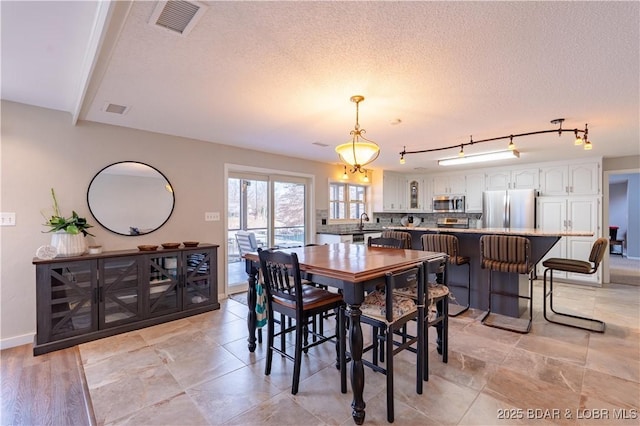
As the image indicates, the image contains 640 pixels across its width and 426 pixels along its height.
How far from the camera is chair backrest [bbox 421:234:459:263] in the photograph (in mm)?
3516

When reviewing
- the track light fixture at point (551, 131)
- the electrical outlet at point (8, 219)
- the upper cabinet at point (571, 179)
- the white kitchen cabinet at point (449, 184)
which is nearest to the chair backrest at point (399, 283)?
the track light fixture at point (551, 131)

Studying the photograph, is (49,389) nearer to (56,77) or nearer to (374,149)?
(56,77)

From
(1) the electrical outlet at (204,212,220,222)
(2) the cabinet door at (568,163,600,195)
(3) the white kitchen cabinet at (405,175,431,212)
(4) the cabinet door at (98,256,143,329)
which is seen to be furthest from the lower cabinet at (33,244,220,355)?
(2) the cabinet door at (568,163,600,195)

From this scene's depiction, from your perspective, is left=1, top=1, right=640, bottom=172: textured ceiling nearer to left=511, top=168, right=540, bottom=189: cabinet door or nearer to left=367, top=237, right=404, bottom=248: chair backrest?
left=367, top=237, right=404, bottom=248: chair backrest

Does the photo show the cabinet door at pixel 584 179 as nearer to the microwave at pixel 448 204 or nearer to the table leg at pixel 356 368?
the microwave at pixel 448 204

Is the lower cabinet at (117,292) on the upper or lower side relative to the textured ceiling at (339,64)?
lower

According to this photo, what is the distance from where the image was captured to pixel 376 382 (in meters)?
2.15

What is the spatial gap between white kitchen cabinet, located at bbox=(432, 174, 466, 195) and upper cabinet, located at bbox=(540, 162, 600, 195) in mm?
1417

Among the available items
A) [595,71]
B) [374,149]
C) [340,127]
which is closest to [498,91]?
[595,71]

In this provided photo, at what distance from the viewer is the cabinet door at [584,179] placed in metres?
5.04

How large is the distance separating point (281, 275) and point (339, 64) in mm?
1504

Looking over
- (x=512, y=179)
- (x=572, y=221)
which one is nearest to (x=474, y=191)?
(x=512, y=179)

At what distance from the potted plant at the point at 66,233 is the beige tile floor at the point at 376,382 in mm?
919

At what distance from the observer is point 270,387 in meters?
2.10
